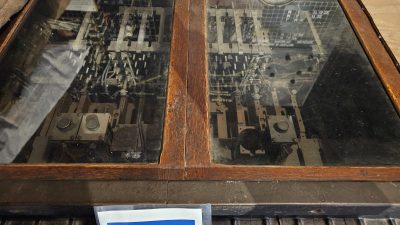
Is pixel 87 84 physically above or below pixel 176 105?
above

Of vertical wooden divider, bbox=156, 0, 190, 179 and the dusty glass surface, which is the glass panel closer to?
vertical wooden divider, bbox=156, 0, 190, 179

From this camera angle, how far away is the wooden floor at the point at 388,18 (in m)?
2.09

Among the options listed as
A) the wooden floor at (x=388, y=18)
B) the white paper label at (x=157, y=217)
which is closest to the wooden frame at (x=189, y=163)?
the white paper label at (x=157, y=217)

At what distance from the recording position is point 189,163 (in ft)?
3.84

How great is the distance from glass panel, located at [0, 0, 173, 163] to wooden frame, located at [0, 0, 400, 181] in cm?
6

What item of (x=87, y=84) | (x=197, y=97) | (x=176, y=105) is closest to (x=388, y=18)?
(x=197, y=97)

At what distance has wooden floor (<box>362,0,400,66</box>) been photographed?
209 centimetres

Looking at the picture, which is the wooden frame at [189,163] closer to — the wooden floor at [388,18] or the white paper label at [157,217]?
the white paper label at [157,217]

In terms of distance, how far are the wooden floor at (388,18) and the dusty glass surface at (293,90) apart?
0.48 meters

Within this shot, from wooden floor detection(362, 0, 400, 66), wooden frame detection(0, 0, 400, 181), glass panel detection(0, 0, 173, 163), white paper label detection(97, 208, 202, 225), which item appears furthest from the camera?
wooden floor detection(362, 0, 400, 66)

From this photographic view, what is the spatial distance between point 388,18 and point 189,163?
6.71 feet

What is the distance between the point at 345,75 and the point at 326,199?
866 millimetres

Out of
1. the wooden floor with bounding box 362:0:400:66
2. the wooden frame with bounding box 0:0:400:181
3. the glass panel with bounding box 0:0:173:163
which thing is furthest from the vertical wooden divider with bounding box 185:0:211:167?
the wooden floor with bounding box 362:0:400:66

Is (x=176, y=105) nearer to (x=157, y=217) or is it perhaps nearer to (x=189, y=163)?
(x=189, y=163)
